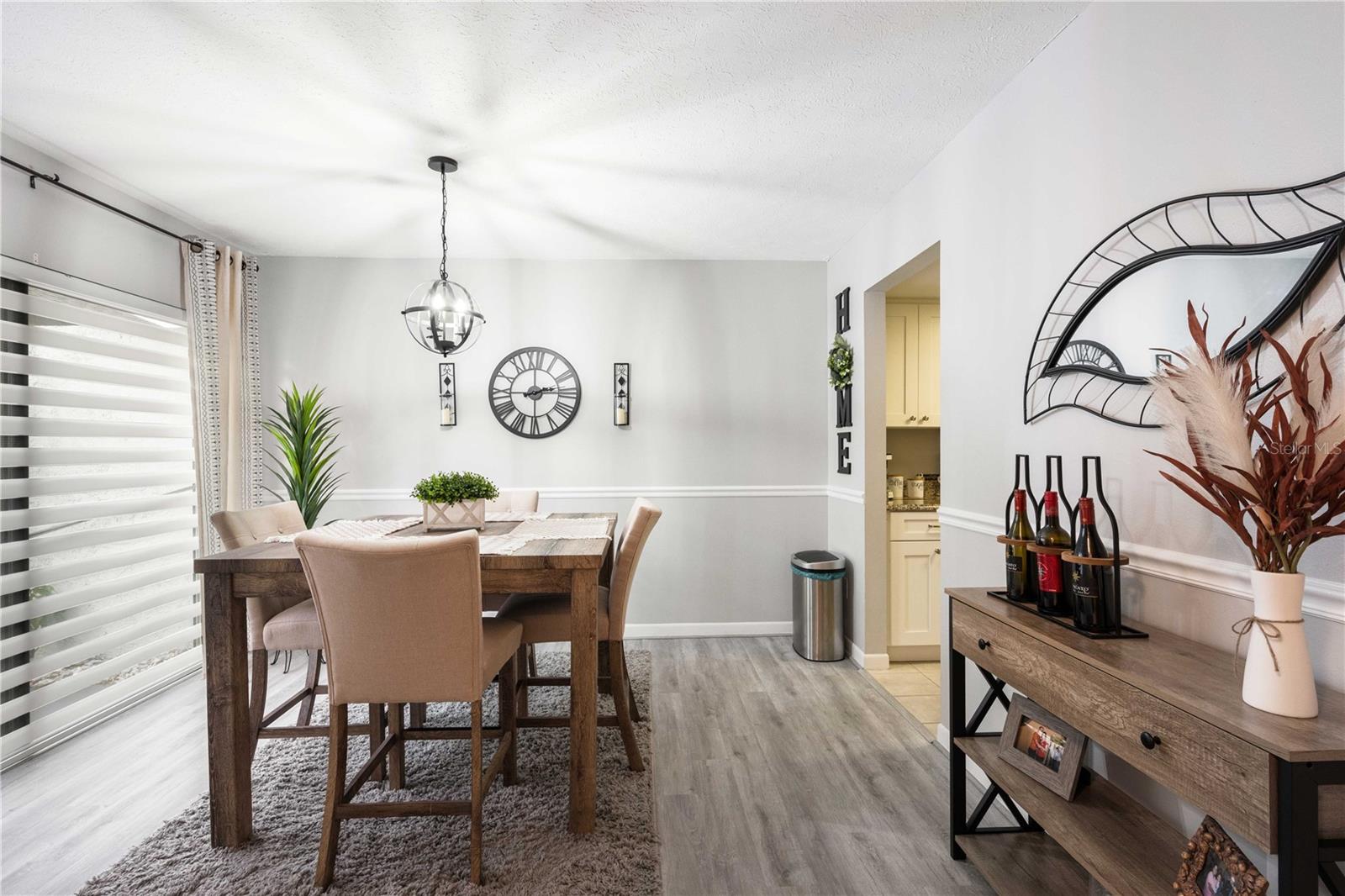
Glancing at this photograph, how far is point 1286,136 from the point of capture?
1255mm

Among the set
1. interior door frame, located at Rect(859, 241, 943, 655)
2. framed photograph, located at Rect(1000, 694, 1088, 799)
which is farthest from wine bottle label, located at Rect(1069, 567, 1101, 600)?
interior door frame, located at Rect(859, 241, 943, 655)

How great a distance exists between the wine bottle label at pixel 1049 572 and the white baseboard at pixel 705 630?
2.77 metres

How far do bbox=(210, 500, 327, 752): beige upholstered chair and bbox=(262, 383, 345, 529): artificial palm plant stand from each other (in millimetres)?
1094

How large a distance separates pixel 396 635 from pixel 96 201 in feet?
9.21

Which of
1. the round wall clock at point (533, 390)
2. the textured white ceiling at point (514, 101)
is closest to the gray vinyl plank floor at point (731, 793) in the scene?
the round wall clock at point (533, 390)

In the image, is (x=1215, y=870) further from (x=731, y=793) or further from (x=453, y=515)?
(x=453, y=515)

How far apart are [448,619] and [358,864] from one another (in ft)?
2.78

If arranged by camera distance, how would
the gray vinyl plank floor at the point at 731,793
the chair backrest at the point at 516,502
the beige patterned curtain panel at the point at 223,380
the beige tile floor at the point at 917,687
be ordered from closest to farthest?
the gray vinyl plank floor at the point at 731,793
the beige tile floor at the point at 917,687
the chair backrest at the point at 516,502
the beige patterned curtain panel at the point at 223,380

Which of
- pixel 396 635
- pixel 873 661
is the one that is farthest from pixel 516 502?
pixel 873 661

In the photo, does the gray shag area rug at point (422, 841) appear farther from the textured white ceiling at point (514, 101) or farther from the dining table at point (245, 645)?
the textured white ceiling at point (514, 101)

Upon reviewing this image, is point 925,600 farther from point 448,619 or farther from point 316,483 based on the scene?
point 316,483

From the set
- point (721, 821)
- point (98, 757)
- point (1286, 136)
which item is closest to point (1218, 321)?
point (1286, 136)

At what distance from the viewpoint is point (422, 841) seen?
1.97m

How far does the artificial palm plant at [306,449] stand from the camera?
3.70 m
